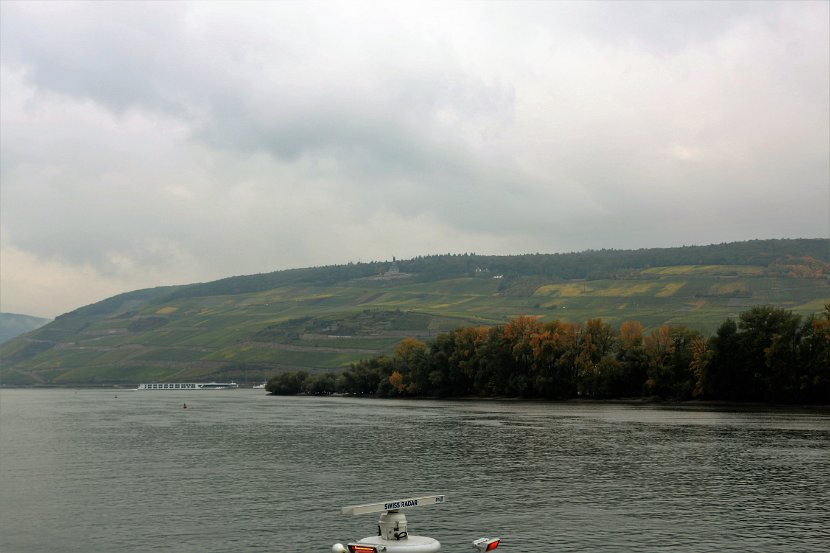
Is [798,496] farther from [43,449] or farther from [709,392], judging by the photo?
[709,392]

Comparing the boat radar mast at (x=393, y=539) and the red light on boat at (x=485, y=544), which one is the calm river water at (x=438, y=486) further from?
→ the boat radar mast at (x=393, y=539)

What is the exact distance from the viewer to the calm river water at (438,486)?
49969mm

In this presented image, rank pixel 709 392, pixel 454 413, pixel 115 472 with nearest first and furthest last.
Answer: pixel 115 472, pixel 454 413, pixel 709 392

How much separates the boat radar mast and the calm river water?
354 centimetres

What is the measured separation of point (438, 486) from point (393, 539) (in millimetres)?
25011

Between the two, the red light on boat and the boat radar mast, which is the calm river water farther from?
the boat radar mast

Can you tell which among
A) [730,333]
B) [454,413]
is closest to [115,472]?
[454,413]

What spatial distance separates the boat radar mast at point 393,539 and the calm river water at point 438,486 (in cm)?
354

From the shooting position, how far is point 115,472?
79250mm

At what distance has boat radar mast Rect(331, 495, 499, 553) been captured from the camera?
1665 inches

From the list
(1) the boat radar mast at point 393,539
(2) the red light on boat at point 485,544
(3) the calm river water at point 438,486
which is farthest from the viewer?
(3) the calm river water at point 438,486

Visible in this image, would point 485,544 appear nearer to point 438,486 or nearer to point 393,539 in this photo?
point 393,539

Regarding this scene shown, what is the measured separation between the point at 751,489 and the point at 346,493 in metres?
30.0

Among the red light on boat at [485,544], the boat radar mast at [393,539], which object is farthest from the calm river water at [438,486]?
the boat radar mast at [393,539]
